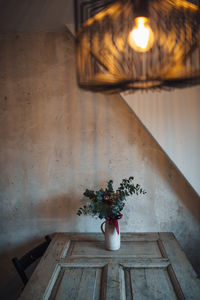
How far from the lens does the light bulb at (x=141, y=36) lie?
0.85 metres

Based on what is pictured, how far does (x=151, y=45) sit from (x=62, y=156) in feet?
5.48

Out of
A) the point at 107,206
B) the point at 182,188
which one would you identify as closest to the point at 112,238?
the point at 107,206

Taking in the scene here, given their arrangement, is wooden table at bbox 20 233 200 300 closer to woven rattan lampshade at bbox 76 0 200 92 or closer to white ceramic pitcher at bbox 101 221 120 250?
white ceramic pitcher at bbox 101 221 120 250

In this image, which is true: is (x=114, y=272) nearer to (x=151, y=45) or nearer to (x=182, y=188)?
(x=182, y=188)

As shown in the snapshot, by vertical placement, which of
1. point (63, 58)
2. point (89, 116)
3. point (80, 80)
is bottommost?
point (89, 116)

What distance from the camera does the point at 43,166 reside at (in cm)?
244

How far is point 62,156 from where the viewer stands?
7.93ft

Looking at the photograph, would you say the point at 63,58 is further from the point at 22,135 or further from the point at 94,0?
the point at 94,0

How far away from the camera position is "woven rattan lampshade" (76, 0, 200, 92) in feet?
2.83

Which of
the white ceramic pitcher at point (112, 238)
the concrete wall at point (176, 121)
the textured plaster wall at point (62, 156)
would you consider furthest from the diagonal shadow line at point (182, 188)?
the white ceramic pitcher at point (112, 238)

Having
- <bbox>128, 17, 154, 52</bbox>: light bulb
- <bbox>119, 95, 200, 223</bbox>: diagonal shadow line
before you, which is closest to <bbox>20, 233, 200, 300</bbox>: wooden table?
<bbox>119, 95, 200, 223</bbox>: diagonal shadow line

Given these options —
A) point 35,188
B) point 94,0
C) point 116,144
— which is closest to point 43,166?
point 35,188

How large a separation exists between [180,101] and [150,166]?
0.62 meters

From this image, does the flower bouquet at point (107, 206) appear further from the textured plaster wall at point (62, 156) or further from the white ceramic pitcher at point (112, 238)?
the textured plaster wall at point (62, 156)
